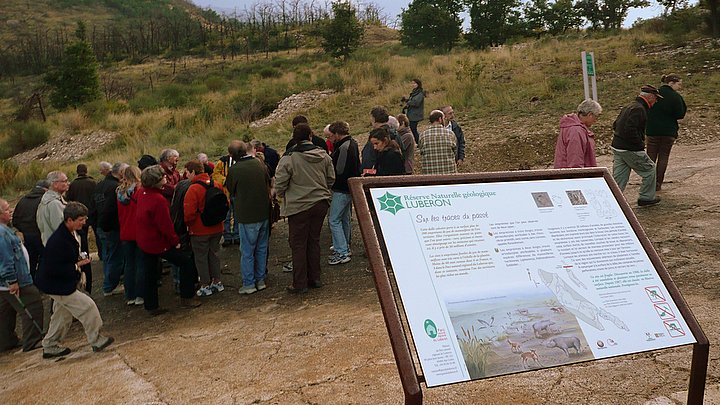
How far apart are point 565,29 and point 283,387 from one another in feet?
118

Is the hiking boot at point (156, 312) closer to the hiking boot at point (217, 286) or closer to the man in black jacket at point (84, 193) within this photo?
the hiking boot at point (217, 286)

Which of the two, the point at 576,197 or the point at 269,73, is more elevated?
the point at 269,73

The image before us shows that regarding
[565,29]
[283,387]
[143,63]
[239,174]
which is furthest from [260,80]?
[283,387]

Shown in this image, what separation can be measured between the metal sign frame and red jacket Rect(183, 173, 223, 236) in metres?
3.51

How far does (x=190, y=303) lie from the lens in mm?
5844

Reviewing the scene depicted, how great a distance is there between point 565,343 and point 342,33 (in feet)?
103

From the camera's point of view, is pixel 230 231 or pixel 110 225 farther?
pixel 230 231

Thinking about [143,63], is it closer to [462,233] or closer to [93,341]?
[93,341]

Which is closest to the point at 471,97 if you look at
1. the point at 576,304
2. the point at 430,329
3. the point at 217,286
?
the point at 217,286

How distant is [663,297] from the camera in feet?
8.64

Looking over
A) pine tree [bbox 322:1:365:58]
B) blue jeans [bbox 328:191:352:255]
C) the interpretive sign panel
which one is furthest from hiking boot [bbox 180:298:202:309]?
pine tree [bbox 322:1:365:58]

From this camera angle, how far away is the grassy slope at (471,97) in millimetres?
12797

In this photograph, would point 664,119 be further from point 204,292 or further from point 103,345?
point 103,345

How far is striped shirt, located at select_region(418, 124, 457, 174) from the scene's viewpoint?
20.2 ft
